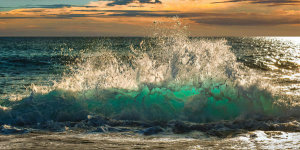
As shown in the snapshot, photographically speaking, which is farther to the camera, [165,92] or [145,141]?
[165,92]

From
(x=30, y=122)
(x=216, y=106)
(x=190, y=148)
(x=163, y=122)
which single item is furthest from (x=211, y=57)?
(x=30, y=122)

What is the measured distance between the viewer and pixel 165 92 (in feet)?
31.5

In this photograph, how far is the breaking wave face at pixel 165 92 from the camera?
8.80m

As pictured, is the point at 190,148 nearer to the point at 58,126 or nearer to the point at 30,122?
the point at 58,126

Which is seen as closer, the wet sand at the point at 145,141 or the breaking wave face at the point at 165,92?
the wet sand at the point at 145,141

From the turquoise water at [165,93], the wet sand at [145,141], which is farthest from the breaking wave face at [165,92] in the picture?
the wet sand at [145,141]

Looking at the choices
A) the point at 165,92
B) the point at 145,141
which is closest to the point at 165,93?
the point at 165,92

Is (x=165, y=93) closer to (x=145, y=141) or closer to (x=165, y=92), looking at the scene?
(x=165, y=92)

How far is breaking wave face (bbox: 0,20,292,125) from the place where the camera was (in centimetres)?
880

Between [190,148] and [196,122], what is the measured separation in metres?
2.55

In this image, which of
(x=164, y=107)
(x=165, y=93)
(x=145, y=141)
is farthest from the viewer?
(x=165, y=93)

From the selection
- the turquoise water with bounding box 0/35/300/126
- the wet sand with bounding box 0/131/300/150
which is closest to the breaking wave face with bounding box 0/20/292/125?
the turquoise water with bounding box 0/35/300/126

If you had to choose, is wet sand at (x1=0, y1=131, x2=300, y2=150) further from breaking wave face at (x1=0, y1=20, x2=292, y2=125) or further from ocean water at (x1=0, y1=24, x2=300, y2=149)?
breaking wave face at (x1=0, y1=20, x2=292, y2=125)

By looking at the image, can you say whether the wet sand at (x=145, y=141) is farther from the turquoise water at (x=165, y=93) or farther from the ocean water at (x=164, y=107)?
the turquoise water at (x=165, y=93)
